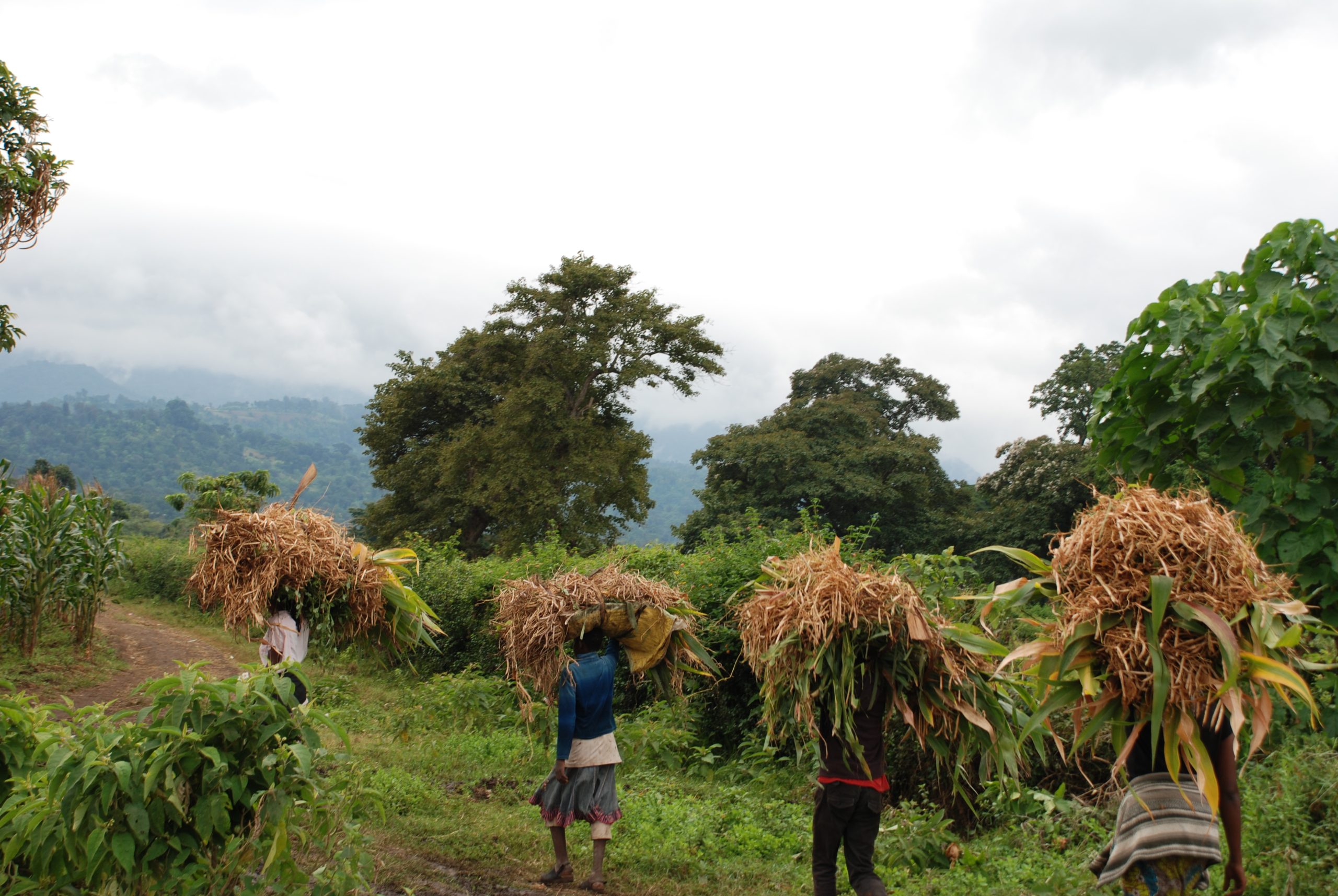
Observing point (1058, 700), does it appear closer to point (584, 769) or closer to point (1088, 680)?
point (1088, 680)

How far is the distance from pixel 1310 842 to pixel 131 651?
Answer: 1606cm

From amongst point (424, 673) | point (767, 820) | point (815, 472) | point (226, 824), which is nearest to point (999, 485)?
point (815, 472)

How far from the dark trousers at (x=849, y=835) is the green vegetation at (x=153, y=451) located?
4359 inches

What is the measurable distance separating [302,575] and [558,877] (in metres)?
2.66

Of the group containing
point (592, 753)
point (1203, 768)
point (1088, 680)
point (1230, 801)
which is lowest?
point (592, 753)

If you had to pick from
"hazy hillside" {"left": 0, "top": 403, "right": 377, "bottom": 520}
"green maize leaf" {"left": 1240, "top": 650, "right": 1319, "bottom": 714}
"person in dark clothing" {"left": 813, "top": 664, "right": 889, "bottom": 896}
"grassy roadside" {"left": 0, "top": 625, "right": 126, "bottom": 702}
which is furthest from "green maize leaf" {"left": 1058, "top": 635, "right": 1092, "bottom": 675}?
"hazy hillside" {"left": 0, "top": 403, "right": 377, "bottom": 520}

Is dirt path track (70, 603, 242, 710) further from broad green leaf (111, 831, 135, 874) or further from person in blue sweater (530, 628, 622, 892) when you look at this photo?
broad green leaf (111, 831, 135, 874)

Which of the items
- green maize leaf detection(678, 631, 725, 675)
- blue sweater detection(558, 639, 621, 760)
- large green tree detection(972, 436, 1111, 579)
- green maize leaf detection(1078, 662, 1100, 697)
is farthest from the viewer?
large green tree detection(972, 436, 1111, 579)

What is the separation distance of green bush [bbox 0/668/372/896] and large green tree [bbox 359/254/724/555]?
68.9 feet

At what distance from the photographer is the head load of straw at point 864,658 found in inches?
169

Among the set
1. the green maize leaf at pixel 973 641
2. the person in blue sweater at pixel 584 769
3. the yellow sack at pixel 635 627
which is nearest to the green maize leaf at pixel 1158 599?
the green maize leaf at pixel 973 641

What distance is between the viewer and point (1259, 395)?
176 inches

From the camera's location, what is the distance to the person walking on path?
350 centimetres

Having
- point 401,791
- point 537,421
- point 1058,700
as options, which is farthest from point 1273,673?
point 537,421
